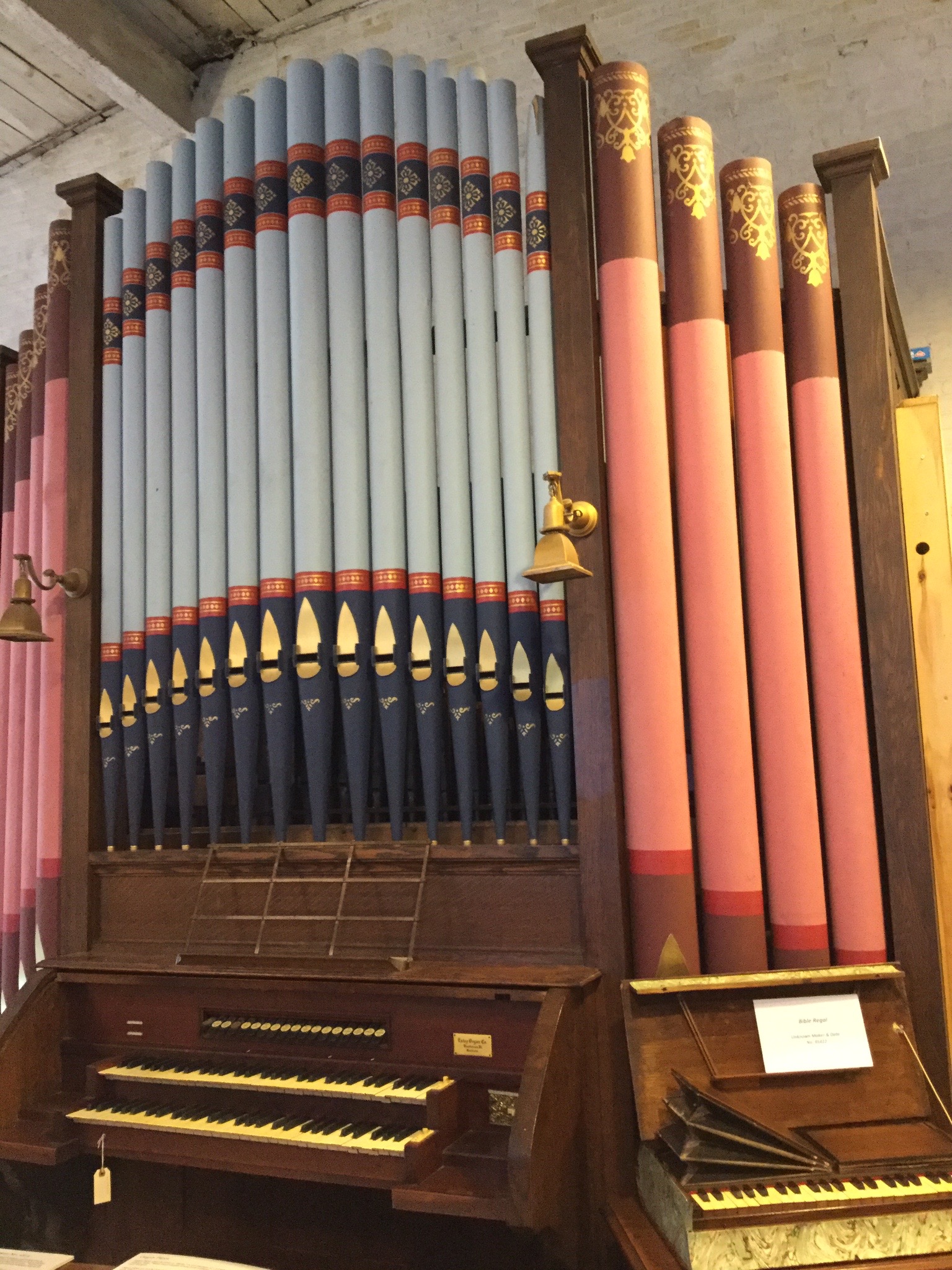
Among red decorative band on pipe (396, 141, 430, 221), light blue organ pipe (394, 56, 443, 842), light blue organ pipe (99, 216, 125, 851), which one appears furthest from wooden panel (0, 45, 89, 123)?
red decorative band on pipe (396, 141, 430, 221)

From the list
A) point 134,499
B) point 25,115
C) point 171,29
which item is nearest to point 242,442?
point 134,499

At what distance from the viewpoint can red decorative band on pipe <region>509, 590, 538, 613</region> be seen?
10.6 ft

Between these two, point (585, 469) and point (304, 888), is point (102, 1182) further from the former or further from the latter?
point (585, 469)

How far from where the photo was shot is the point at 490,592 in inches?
129

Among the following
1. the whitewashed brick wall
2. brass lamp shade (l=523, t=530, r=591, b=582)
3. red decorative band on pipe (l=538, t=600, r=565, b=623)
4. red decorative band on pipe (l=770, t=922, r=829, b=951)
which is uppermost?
the whitewashed brick wall

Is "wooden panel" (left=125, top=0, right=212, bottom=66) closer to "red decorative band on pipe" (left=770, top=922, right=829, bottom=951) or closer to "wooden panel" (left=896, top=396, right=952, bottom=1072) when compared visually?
"wooden panel" (left=896, top=396, right=952, bottom=1072)

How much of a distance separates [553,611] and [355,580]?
2.18 ft

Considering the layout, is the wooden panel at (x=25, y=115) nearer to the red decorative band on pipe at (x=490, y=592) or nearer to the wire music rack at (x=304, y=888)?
the red decorative band on pipe at (x=490, y=592)

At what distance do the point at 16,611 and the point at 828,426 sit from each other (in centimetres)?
264

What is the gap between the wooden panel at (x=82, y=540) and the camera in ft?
12.2

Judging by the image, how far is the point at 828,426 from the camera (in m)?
3.23

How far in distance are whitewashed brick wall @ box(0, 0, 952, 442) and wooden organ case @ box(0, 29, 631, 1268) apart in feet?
6.93

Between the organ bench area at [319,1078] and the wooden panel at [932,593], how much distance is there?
122 centimetres

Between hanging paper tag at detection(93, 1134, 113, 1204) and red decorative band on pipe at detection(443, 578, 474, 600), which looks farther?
red decorative band on pipe at detection(443, 578, 474, 600)
